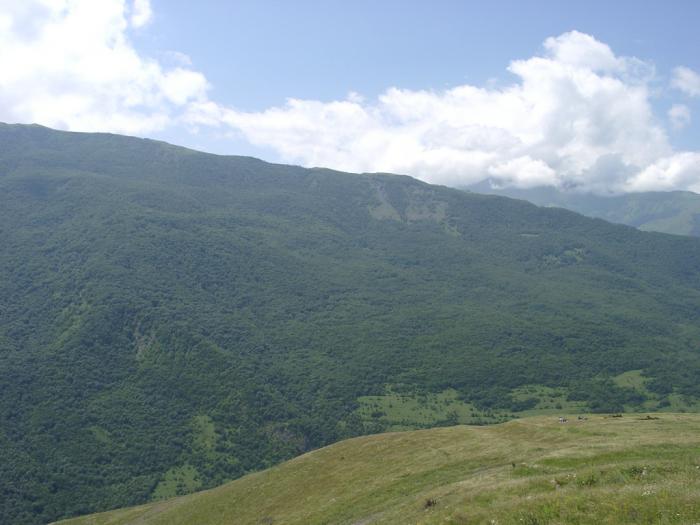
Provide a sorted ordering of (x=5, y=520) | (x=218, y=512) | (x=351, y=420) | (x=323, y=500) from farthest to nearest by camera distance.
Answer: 1. (x=351, y=420)
2. (x=5, y=520)
3. (x=218, y=512)
4. (x=323, y=500)

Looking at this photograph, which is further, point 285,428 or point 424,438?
point 285,428

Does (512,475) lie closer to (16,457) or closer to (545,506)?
(545,506)

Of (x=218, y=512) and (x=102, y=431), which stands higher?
(x=218, y=512)

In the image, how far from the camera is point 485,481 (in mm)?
37531

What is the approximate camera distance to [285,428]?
187 metres

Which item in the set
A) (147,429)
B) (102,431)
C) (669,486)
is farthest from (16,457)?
(669,486)

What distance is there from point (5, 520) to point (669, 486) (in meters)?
150

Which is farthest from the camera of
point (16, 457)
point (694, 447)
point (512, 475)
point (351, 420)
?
point (351, 420)

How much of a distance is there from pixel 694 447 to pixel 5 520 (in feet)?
482

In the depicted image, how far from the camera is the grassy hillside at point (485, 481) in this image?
2608cm

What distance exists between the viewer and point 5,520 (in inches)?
5094

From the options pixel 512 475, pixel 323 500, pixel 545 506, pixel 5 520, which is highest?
pixel 545 506

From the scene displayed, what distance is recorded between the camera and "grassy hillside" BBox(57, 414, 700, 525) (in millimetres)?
26078

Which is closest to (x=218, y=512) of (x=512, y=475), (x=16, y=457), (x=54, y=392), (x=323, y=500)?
(x=323, y=500)
